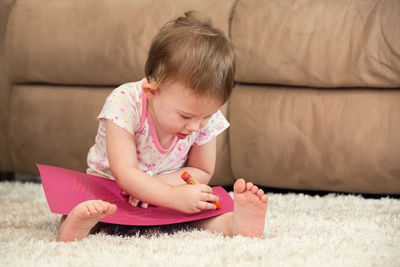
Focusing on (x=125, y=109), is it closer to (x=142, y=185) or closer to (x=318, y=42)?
(x=142, y=185)

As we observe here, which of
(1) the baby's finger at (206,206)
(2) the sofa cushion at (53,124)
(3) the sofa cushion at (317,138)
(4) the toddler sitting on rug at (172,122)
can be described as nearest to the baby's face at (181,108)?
(4) the toddler sitting on rug at (172,122)

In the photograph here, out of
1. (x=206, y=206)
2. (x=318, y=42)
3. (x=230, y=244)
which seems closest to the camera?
(x=230, y=244)

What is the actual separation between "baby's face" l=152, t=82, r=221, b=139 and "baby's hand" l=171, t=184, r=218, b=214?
3.9 inches

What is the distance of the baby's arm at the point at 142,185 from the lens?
0.87m

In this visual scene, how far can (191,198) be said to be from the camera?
86 cm

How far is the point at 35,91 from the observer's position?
149cm

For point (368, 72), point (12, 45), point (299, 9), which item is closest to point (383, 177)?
point (368, 72)

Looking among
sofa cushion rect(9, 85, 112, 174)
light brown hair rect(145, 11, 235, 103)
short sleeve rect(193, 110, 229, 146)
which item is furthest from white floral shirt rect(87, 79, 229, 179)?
sofa cushion rect(9, 85, 112, 174)

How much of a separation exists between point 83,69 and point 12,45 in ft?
0.83

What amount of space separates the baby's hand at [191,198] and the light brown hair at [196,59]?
16cm

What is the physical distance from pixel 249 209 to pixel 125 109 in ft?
1.02

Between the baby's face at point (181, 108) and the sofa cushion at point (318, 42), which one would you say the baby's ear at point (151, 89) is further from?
the sofa cushion at point (318, 42)

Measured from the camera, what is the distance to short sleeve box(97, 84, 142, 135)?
946mm

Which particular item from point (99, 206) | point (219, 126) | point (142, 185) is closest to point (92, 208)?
point (99, 206)
